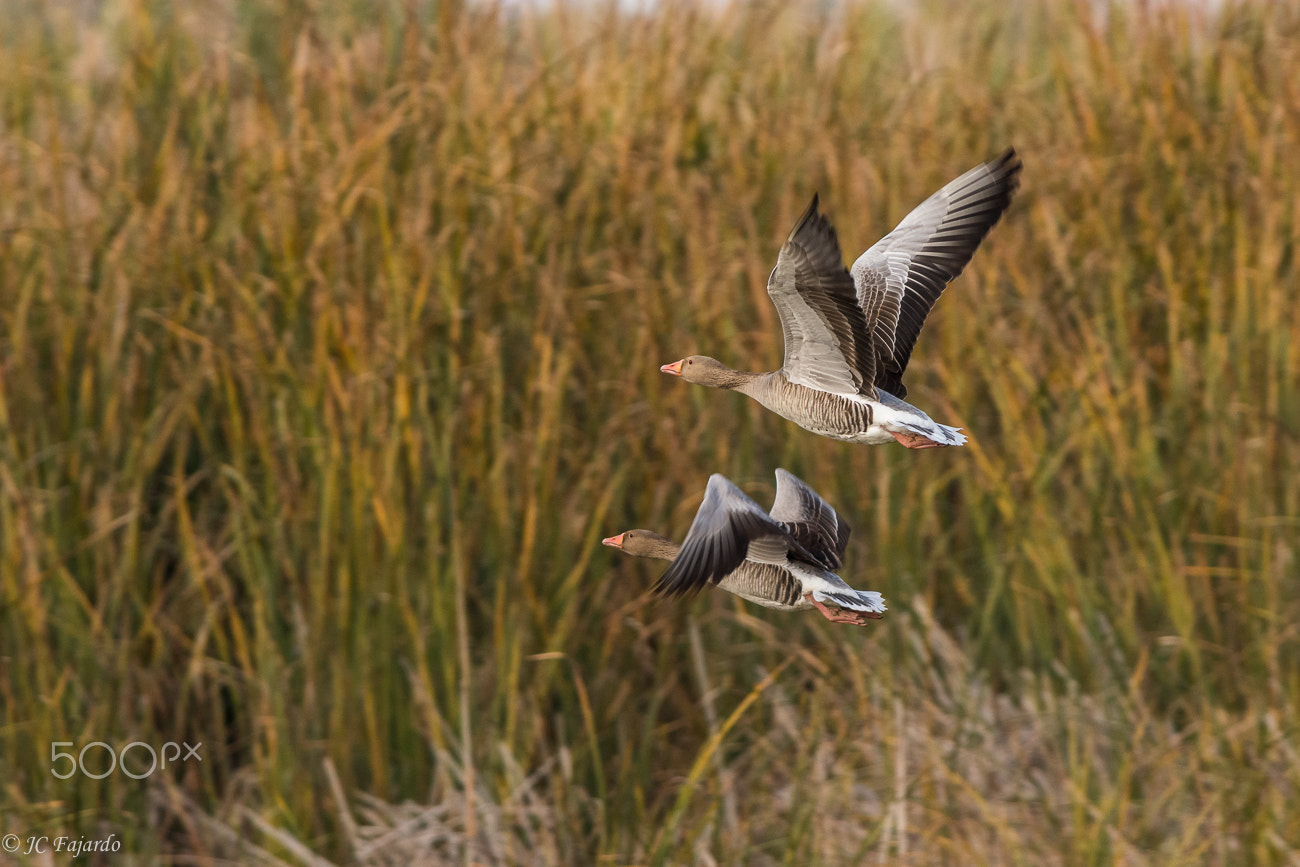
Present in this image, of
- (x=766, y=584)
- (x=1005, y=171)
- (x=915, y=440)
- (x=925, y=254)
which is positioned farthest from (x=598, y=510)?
(x=915, y=440)

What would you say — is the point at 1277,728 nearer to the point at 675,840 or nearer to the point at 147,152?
the point at 675,840

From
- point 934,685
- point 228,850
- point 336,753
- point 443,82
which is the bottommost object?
point 228,850

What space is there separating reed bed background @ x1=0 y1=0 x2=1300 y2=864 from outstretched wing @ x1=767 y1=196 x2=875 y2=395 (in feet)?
5.42

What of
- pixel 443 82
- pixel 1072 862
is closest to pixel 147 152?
pixel 443 82

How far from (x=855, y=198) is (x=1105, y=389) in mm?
837

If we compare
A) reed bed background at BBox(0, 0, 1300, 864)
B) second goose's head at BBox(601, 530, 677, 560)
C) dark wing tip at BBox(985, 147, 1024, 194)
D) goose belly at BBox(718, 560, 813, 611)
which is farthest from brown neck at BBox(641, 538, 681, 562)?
reed bed background at BBox(0, 0, 1300, 864)

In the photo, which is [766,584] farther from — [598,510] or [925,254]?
[598,510]

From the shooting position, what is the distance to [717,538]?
1.20 metres

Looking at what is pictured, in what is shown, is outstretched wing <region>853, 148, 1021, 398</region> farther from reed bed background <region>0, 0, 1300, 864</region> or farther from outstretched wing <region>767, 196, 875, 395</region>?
reed bed background <region>0, 0, 1300, 864</region>

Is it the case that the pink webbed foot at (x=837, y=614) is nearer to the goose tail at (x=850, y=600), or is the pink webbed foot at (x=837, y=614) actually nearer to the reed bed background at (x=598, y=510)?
the goose tail at (x=850, y=600)

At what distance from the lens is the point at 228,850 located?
11.0 ft

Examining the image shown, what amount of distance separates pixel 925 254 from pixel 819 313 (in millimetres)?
403

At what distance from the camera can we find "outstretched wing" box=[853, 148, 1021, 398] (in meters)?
1.67

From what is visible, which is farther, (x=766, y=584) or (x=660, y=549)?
(x=660, y=549)
